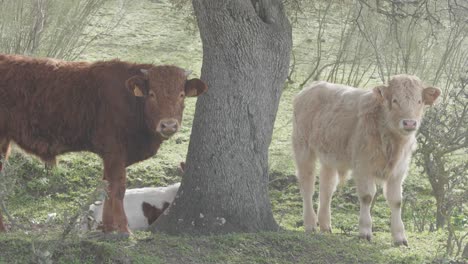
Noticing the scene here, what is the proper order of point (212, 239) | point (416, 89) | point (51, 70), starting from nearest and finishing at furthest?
point (212, 239) < point (51, 70) < point (416, 89)

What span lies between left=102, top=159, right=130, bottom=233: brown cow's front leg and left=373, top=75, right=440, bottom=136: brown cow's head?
3279 mm

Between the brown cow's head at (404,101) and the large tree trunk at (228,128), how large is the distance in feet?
6.15

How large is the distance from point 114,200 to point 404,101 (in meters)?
3.56

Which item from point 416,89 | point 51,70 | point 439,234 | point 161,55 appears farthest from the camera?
point 161,55

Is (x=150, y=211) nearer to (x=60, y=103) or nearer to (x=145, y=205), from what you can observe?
(x=145, y=205)

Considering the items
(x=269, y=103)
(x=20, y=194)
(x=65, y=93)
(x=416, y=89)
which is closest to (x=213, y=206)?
(x=269, y=103)

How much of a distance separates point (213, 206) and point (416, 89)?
296cm

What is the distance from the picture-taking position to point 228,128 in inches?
337

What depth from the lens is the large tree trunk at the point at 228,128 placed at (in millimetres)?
8492

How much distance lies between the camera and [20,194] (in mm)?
12367

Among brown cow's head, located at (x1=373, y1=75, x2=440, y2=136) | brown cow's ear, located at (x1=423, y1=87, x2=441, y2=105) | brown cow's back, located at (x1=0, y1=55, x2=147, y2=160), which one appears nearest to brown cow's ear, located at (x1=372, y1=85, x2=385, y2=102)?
brown cow's head, located at (x1=373, y1=75, x2=440, y2=136)

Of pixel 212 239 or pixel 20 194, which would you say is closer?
pixel 212 239

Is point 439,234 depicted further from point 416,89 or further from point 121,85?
point 121,85

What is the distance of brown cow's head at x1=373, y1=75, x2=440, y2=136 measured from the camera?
9.72 metres
